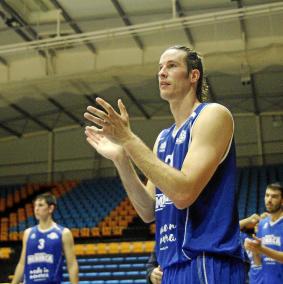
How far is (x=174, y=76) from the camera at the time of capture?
251cm

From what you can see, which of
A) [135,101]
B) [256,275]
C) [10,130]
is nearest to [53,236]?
[256,275]

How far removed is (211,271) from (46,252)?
184 inches

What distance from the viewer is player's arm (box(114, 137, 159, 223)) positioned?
2631mm

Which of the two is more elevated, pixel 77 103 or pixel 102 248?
pixel 77 103

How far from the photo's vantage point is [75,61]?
17.2 metres

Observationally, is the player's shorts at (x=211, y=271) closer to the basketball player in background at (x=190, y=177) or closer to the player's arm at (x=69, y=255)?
the basketball player in background at (x=190, y=177)

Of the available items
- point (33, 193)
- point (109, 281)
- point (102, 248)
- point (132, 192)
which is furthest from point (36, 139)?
point (132, 192)

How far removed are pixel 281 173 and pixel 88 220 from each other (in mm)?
6590

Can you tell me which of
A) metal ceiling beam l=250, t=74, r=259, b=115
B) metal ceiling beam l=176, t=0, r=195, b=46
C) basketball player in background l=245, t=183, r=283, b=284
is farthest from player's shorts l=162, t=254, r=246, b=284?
metal ceiling beam l=250, t=74, r=259, b=115

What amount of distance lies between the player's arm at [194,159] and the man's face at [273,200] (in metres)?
3.93

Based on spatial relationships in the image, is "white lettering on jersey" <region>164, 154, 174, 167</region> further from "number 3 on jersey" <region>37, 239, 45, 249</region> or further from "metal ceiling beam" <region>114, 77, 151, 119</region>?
"metal ceiling beam" <region>114, 77, 151, 119</region>

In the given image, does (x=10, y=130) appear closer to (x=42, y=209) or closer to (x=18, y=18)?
(x=18, y=18)

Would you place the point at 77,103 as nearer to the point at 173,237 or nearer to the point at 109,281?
the point at 109,281

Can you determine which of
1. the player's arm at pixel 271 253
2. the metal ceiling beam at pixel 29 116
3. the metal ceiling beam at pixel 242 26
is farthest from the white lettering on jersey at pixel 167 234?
the metal ceiling beam at pixel 29 116
